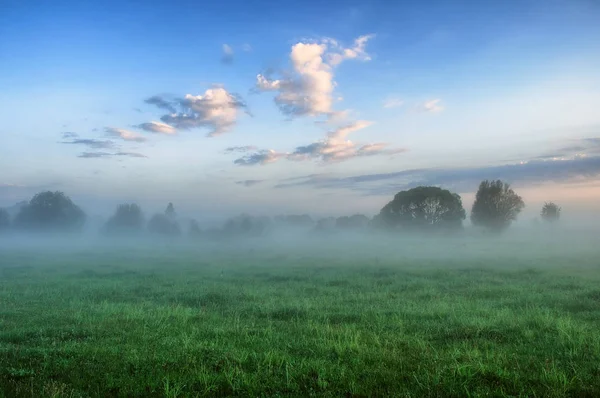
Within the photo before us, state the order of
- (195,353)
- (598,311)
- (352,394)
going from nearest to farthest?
(352,394) → (195,353) → (598,311)

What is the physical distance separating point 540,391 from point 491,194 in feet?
320

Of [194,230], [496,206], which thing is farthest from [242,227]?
[496,206]

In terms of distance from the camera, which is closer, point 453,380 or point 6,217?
point 453,380

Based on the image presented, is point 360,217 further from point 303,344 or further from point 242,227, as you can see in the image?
point 303,344

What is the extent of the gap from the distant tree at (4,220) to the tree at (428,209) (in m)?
136

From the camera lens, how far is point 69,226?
138875 mm

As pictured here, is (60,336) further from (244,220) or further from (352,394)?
(244,220)

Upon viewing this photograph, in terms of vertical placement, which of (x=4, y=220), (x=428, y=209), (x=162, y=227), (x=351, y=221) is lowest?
(x=351, y=221)

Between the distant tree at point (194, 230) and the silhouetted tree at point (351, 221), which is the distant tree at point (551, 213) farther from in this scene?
the distant tree at point (194, 230)

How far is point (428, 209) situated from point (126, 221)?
11212 centimetres

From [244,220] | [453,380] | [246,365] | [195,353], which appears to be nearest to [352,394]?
[453,380]

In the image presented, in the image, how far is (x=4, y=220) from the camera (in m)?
146

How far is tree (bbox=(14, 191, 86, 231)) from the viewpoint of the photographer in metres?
137

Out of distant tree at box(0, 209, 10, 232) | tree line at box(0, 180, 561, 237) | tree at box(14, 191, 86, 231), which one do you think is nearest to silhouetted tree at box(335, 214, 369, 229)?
tree line at box(0, 180, 561, 237)
